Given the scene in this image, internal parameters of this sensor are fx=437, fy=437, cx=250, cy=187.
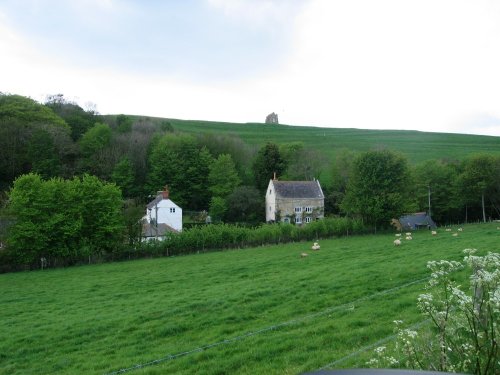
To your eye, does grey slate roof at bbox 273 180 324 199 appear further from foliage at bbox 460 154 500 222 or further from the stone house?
foliage at bbox 460 154 500 222

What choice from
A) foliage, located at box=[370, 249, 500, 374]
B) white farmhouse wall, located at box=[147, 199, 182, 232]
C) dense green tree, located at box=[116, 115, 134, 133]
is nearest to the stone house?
white farmhouse wall, located at box=[147, 199, 182, 232]

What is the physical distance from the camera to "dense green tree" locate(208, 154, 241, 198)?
67250 mm

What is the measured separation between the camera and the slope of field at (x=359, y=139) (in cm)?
9900

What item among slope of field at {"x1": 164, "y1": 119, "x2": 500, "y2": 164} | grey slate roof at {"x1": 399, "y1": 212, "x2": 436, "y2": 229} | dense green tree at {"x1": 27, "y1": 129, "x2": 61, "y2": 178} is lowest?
grey slate roof at {"x1": 399, "y1": 212, "x2": 436, "y2": 229}

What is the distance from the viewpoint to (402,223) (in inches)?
2366

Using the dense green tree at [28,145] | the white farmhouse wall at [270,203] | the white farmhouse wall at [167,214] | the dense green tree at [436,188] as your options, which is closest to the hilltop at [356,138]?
the white farmhouse wall at [270,203]

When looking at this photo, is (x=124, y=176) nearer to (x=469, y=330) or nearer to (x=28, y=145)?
(x=28, y=145)

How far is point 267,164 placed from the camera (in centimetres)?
7256

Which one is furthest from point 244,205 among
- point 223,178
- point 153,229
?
point 153,229

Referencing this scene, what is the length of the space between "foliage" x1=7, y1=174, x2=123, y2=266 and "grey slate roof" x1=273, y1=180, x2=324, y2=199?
27161 mm

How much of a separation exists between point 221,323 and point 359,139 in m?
110

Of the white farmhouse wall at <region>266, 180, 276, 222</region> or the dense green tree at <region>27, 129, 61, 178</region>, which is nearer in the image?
the dense green tree at <region>27, 129, 61, 178</region>

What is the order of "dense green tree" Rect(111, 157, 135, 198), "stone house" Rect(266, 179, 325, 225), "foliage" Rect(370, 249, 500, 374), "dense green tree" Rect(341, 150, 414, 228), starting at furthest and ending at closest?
"dense green tree" Rect(111, 157, 135, 198) < "stone house" Rect(266, 179, 325, 225) < "dense green tree" Rect(341, 150, 414, 228) < "foliage" Rect(370, 249, 500, 374)

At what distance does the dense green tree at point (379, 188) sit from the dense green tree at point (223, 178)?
2040 cm
